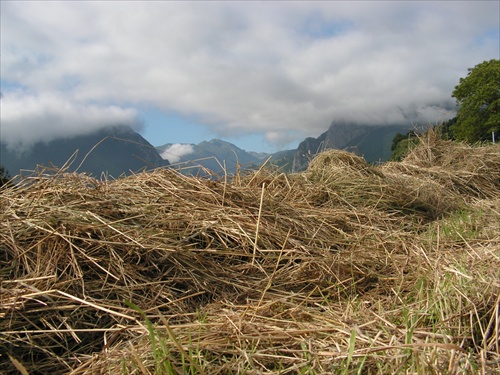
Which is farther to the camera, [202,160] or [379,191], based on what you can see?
[379,191]

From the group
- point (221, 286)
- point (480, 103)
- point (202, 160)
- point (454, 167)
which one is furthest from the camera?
point (480, 103)

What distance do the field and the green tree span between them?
24.9 m

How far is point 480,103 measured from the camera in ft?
78.9

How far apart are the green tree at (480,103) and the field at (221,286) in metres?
24.9

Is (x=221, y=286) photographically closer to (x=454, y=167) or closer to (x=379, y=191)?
(x=379, y=191)

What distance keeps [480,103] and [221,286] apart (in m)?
27.3

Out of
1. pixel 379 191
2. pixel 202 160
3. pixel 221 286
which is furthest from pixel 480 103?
pixel 221 286

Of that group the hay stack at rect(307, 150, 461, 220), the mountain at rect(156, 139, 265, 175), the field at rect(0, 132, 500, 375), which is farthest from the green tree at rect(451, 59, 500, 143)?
the field at rect(0, 132, 500, 375)

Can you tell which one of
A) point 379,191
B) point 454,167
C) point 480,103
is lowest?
point 379,191

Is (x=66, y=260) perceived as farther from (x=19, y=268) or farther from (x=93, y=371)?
(x=93, y=371)

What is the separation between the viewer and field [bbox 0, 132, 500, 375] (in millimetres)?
1081

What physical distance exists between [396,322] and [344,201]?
81.0 inches

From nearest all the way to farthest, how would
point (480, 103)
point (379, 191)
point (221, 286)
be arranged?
point (221, 286)
point (379, 191)
point (480, 103)

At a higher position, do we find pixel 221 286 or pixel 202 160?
pixel 202 160
